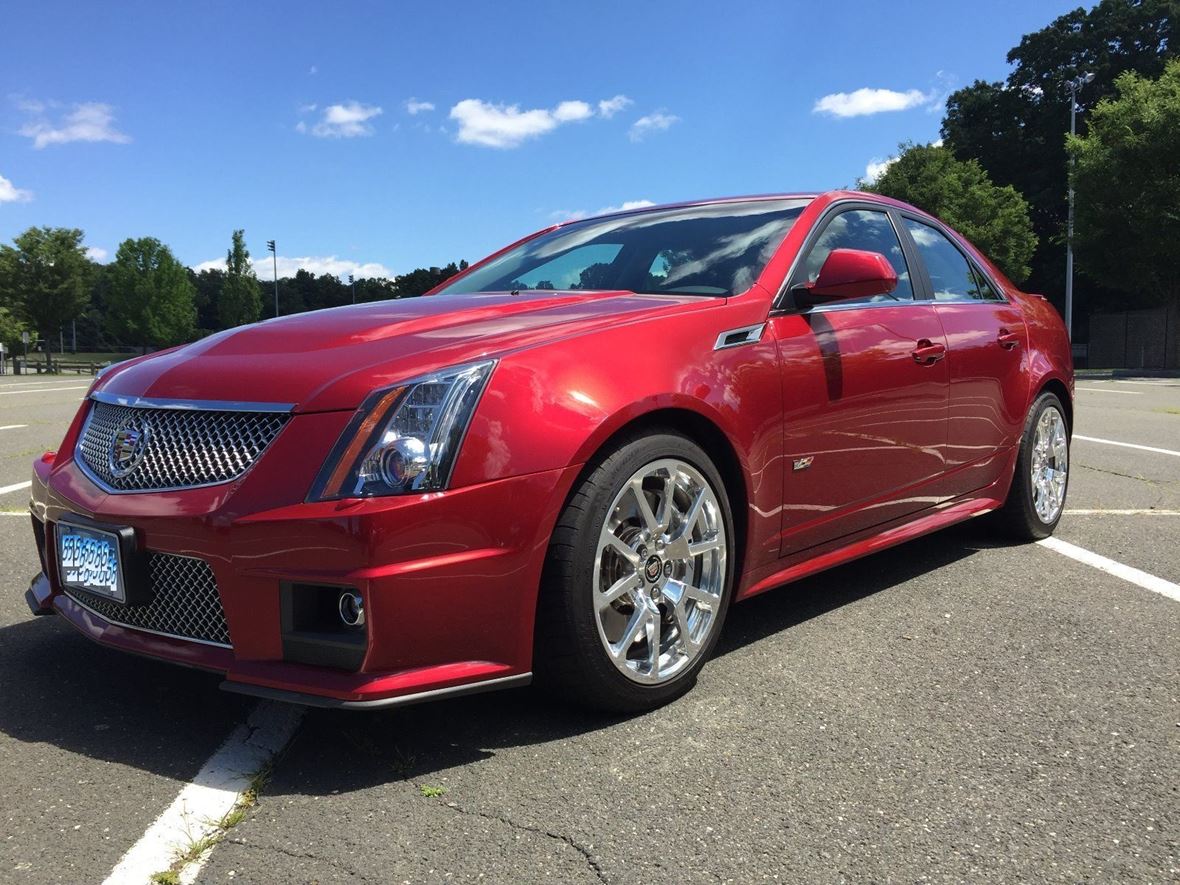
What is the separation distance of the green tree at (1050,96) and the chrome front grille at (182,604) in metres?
51.7

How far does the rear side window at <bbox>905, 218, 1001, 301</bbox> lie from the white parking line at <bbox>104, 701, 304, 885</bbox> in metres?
3.05

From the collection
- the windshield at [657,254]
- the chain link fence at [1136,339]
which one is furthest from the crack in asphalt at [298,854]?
the chain link fence at [1136,339]

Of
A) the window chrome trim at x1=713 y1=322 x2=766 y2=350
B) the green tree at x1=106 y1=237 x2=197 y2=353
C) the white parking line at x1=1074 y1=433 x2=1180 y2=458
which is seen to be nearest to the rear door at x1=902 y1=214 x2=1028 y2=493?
the window chrome trim at x1=713 y1=322 x2=766 y2=350

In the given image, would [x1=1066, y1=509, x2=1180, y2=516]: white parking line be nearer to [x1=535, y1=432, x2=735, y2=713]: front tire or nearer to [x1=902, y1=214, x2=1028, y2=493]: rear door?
[x1=902, y1=214, x2=1028, y2=493]: rear door

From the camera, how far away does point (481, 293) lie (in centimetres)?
369

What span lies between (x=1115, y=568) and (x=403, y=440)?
11.2 feet

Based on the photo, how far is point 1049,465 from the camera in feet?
16.0

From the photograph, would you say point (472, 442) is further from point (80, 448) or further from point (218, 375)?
point (80, 448)

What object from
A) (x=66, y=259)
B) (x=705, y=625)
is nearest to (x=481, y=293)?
(x=705, y=625)

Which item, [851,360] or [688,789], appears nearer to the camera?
[688,789]

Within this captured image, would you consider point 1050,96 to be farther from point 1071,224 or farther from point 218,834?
point 218,834

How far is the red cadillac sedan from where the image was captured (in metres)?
2.22

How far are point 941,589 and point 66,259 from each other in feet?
192

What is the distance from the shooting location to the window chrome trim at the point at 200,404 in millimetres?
2334
